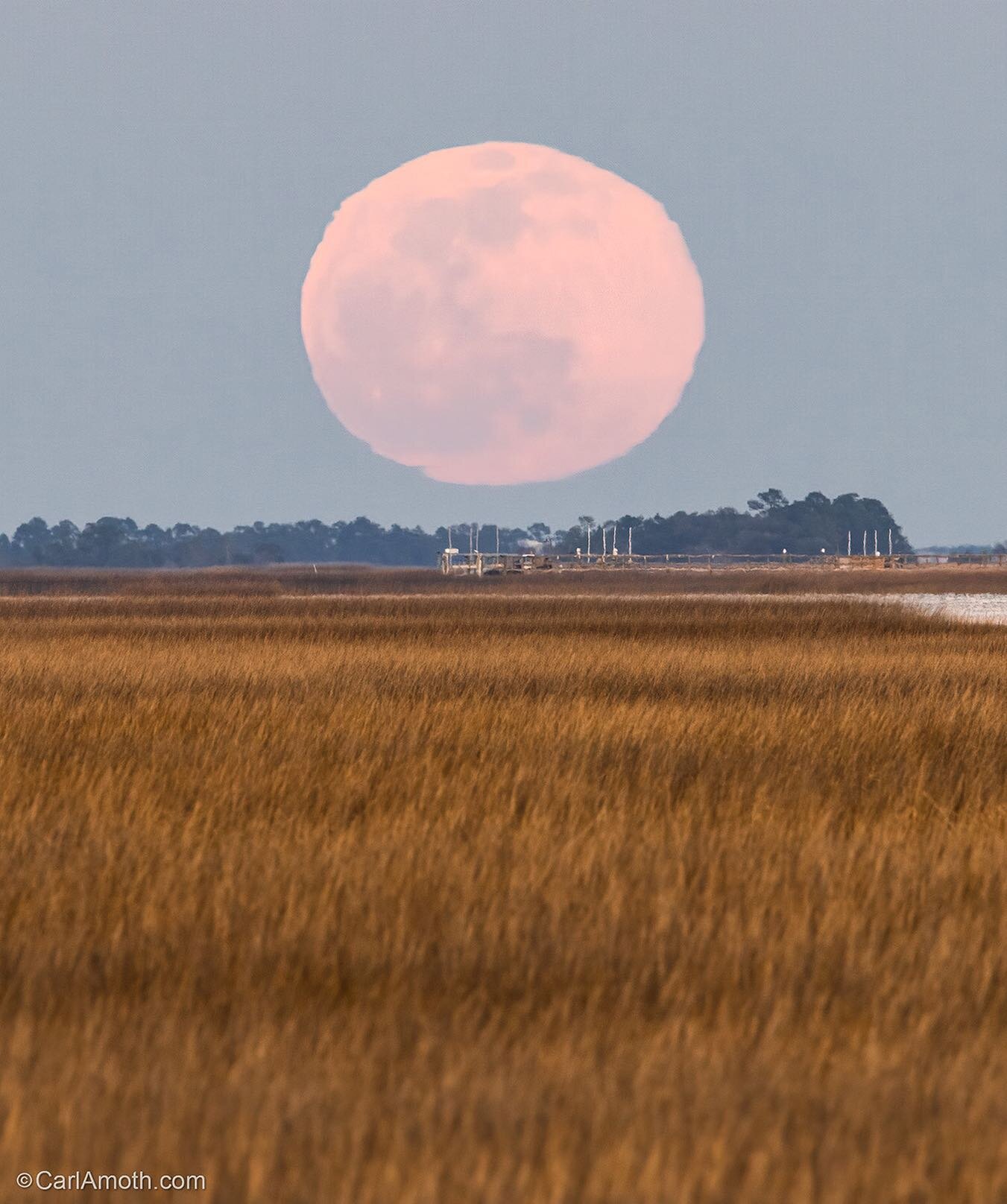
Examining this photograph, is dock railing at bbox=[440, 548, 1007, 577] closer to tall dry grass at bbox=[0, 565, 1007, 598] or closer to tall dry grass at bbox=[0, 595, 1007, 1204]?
tall dry grass at bbox=[0, 565, 1007, 598]

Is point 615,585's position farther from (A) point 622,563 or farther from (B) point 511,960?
(B) point 511,960

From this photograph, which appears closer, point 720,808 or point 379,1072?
point 379,1072

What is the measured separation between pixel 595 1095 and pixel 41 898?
133 inches

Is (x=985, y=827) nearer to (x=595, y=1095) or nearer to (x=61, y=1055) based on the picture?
(x=595, y=1095)

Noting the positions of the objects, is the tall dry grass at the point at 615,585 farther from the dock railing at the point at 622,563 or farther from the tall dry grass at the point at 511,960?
the tall dry grass at the point at 511,960

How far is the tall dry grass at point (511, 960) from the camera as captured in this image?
14.2 ft

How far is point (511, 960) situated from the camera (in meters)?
6.25

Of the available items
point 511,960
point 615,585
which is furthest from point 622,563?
point 511,960

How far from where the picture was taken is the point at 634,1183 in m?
4.14

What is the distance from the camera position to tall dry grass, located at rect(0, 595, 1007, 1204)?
4316 mm

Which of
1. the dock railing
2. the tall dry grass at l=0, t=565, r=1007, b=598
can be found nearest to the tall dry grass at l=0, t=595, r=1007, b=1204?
the tall dry grass at l=0, t=565, r=1007, b=598

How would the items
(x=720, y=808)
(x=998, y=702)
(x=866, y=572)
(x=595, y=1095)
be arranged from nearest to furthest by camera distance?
(x=595, y=1095), (x=720, y=808), (x=998, y=702), (x=866, y=572)

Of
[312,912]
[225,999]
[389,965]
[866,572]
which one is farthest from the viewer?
[866,572]

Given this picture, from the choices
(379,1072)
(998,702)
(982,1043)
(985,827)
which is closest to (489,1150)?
(379,1072)
